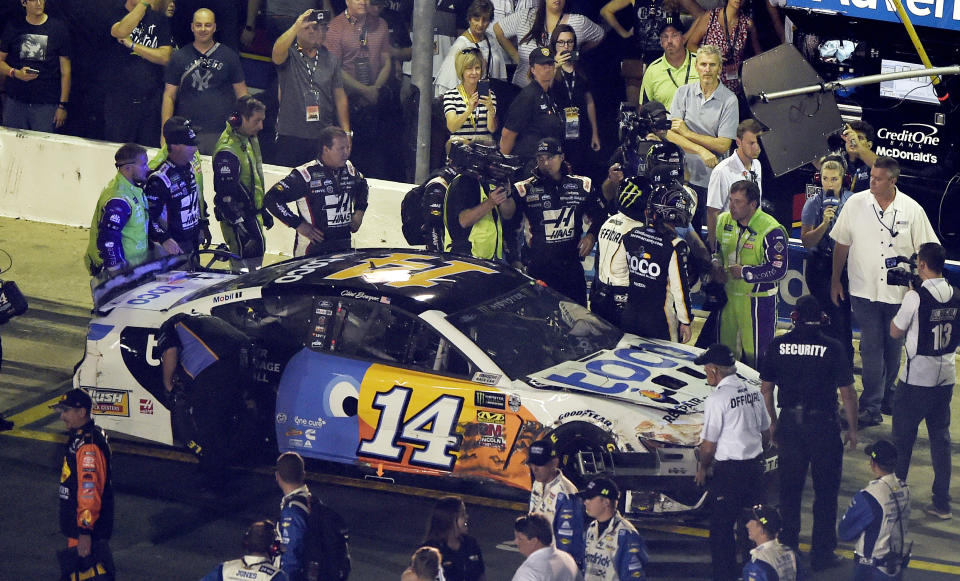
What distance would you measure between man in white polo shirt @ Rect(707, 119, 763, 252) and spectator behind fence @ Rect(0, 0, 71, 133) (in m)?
7.46

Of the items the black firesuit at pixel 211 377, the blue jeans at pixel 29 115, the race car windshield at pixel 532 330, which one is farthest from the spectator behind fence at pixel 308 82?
the black firesuit at pixel 211 377

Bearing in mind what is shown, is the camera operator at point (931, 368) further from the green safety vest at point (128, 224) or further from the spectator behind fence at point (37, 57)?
the spectator behind fence at point (37, 57)

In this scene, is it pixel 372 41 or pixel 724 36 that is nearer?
pixel 724 36

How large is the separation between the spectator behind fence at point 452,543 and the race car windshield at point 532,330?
2414 millimetres

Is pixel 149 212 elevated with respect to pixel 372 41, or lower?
lower

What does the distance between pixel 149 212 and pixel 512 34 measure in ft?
16.0

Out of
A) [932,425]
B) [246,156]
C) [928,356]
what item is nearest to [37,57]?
[246,156]

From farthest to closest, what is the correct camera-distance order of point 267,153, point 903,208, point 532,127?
point 267,153 < point 532,127 < point 903,208

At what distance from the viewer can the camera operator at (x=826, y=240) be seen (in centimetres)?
1247

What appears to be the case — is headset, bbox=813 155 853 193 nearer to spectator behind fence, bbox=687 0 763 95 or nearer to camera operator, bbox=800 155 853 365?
camera operator, bbox=800 155 853 365

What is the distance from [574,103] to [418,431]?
5844 mm

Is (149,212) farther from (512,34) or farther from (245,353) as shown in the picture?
(512,34)

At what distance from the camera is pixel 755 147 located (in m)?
12.8

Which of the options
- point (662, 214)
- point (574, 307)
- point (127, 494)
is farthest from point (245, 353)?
point (662, 214)
